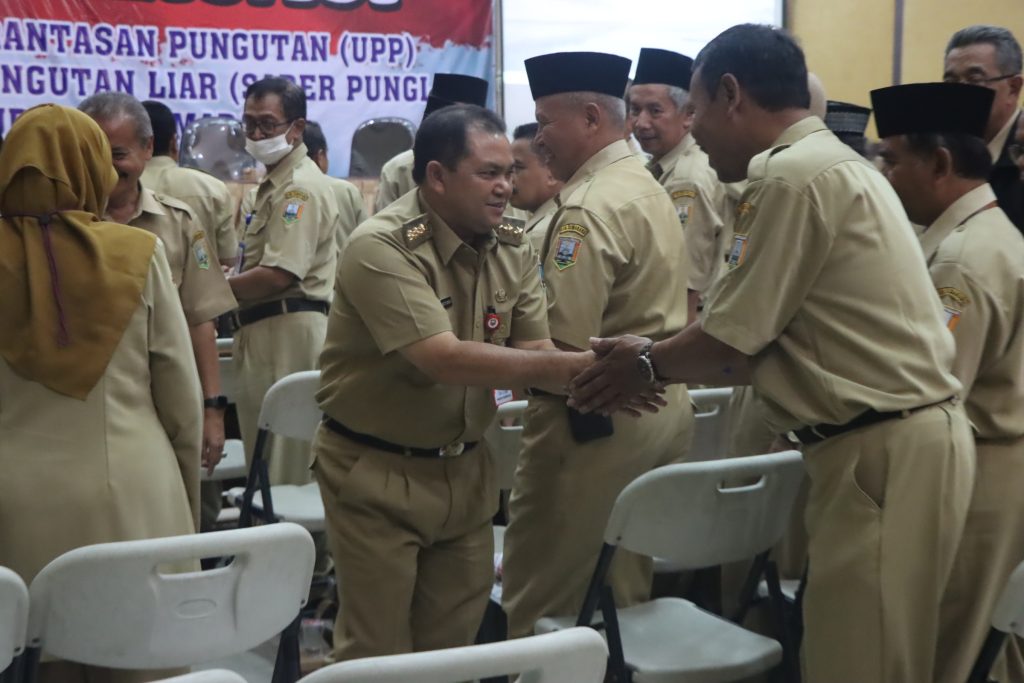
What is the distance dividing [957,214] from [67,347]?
1.81 metres

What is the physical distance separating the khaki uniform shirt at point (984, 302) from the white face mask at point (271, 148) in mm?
2573

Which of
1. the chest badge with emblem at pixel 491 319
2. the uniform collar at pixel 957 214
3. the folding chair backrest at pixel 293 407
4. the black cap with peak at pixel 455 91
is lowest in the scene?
the folding chair backrest at pixel 293 407

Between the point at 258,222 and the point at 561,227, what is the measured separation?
1.79m

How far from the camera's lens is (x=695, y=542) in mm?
2365

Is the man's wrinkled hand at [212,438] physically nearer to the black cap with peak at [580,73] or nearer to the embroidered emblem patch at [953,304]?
the black cap with peak at [580,73]

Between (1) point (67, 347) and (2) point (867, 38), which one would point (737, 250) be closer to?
(1) point (67, 347)

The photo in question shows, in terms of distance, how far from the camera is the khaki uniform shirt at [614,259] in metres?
2.76

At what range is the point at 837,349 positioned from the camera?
1993 millimetres

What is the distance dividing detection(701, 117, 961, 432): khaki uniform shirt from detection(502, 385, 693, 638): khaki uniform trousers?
84 cm

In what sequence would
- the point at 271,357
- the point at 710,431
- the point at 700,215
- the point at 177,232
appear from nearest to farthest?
the point at 177,232 < the point at 710,431 < the point at 271,357 < the point at 700,215

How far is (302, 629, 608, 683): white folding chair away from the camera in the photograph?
4.35 ft

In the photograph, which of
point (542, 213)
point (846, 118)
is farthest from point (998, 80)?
point (542, 213)

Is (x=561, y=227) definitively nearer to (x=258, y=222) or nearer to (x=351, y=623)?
(x=351, y=623)

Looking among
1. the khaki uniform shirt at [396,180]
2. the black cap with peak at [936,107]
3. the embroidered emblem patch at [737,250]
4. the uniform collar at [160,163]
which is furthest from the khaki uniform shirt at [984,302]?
the khaki uniform shirt at [396,180]
